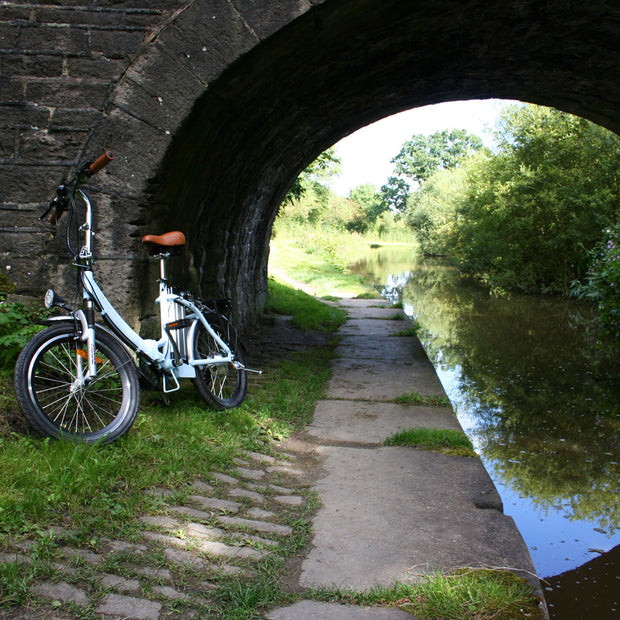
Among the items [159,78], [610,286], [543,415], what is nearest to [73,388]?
[159,78]

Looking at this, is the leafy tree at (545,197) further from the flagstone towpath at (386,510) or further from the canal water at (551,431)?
the flagstone towpath at (386,510)

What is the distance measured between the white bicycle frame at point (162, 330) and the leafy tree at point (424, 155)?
7778cm

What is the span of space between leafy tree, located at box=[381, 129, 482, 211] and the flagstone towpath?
77.4 m

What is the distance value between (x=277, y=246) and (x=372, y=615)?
81.1 ft

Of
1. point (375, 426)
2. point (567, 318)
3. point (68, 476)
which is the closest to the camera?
point (68, 476)

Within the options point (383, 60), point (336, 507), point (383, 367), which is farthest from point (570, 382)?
point (336, 507)

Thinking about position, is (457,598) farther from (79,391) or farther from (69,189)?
(69,189)

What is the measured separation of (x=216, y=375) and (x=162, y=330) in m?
0.76

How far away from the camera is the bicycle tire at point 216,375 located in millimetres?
4223

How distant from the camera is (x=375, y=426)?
4527 millimetres

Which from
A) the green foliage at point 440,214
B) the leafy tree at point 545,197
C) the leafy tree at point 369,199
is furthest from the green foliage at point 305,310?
the leafy tree at point 369,199

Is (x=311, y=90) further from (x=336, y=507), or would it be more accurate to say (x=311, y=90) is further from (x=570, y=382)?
(x=570, y=382)

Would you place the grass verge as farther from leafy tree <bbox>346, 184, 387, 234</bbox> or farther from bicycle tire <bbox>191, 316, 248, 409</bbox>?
leafy tree <bbox>346, 184, 387, 234</bbox>

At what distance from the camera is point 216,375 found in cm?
468
